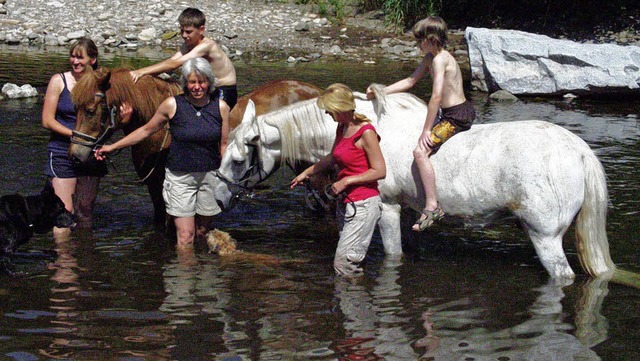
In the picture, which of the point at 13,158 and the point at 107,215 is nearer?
the point at 107,215

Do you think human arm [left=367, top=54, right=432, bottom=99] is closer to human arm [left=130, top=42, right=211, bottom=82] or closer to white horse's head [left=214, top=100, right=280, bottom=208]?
white horse's head [left=214, top=100, right=280, bottom=208]

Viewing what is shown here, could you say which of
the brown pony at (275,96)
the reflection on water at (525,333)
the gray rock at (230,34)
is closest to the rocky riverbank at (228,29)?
the gray rock at (230,34)

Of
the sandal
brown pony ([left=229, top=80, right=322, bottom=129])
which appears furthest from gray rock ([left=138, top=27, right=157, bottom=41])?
the sandal

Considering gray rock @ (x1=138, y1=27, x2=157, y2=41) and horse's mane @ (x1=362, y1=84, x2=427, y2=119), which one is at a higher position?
horse's mane @ (x1=362, y1=84, x2=427, y2=119)

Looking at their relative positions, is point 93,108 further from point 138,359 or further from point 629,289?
point 629,289

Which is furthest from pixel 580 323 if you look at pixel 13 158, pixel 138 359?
pixel 13 158

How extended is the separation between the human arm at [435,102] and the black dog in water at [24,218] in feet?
10.1

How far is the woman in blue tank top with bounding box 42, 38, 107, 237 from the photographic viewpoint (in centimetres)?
798

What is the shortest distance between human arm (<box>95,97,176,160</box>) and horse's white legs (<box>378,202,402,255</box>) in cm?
196

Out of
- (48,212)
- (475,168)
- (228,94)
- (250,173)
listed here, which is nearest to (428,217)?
(475,168)

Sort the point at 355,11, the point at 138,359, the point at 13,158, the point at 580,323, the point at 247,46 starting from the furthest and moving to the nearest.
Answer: the point at 355,11
the point at 247,46
the point at 13,158
the point at 580,323
the point at 138,359

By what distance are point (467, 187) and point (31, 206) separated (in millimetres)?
3601

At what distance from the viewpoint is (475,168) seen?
714 cm

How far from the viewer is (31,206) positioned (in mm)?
7586
